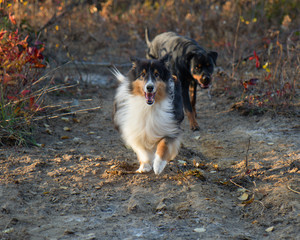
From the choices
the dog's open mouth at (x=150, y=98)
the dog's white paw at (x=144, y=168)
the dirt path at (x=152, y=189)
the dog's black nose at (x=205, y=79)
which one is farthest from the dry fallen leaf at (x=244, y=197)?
the dog's black nose at (x=205, y=79)

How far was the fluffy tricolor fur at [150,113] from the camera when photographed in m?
4.50

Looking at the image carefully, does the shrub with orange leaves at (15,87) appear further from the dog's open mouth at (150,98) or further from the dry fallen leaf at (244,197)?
the dry fallen leaf at (244,197)

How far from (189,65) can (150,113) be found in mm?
2373

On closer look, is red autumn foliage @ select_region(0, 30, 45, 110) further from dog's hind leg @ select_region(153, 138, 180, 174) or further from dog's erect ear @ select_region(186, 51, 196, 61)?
dog's erect ear @ select_region(186, 51, 196, 61)

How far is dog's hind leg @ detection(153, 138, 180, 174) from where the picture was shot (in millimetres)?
4496

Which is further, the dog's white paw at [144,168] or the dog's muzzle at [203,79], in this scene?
the dog's muzzle at [203,79]

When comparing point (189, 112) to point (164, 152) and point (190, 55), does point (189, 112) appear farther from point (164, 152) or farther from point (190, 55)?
point (164, 152)

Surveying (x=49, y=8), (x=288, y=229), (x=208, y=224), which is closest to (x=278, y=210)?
(x=288, y=229)

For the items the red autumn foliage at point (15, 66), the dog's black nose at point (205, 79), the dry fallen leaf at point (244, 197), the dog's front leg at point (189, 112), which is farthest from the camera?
the dog's front leg at point (189, 112)

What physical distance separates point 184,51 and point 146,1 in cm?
709

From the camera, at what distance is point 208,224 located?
3.66 meters

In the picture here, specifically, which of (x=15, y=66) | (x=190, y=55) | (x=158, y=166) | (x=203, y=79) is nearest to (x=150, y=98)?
(x=158, y=166)

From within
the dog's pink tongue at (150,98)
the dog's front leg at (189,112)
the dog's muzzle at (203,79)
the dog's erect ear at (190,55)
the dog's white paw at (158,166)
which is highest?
the dog's pink tongue at (150,98)

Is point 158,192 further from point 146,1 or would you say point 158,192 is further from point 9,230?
point 146,1
